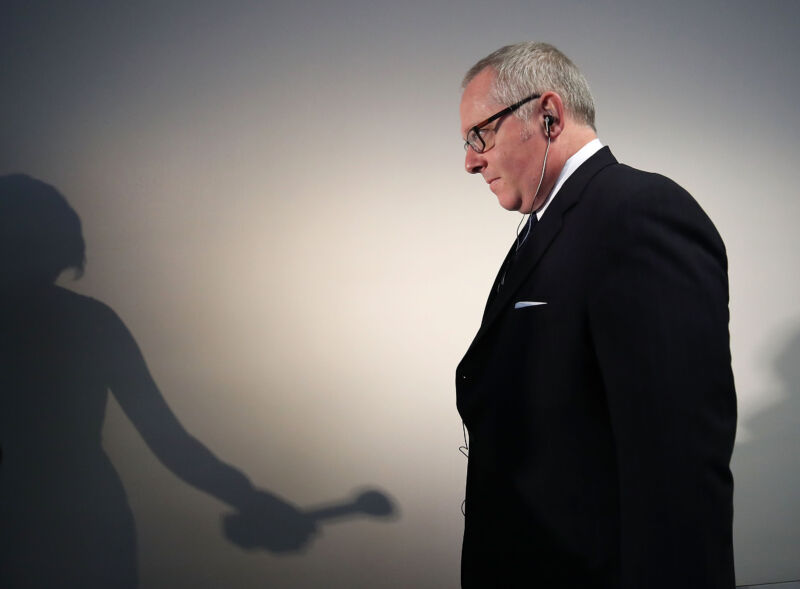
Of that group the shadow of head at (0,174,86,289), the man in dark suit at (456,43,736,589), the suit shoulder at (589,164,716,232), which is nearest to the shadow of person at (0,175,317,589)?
the shadow of head at (0,174,86,289)

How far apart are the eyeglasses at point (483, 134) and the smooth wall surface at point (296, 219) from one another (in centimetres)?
94

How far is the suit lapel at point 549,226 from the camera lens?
2.70 ft

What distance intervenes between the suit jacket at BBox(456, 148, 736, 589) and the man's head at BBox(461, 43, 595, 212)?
0.09 metres

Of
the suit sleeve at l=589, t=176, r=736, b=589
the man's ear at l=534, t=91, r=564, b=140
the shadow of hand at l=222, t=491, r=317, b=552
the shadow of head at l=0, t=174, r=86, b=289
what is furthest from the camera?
the shadow of hand at l=222, t=491, r=317, b=552

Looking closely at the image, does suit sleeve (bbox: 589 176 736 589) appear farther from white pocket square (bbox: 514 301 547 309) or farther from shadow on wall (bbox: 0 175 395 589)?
shadow on wall (bbox: 0 175 395 589)

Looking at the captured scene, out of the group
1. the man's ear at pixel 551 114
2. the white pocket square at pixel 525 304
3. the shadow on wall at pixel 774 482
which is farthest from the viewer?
the shadow on wall at pixel 774 482

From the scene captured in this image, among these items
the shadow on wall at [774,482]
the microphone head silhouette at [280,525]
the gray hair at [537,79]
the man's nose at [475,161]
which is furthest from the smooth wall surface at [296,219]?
the shadow on wall at [774,482]

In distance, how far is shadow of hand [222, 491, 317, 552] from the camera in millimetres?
1821

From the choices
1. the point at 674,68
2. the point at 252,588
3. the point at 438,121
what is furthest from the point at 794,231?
the point at 252,588

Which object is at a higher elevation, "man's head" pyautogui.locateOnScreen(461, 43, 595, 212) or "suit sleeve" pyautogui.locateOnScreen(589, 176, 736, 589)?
"man's head" pyautogui.locateOnScreen(461, 43, 595, 212)

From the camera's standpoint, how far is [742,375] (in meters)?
2.16

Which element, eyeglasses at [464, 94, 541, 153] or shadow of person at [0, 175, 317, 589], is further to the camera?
shadow of person at [0, 175, 317, 589]

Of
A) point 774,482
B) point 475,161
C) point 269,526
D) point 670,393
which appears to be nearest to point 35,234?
point 269,526

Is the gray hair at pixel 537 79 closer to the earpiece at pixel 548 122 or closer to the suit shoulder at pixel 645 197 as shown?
the earpiece at pixel 548 122
